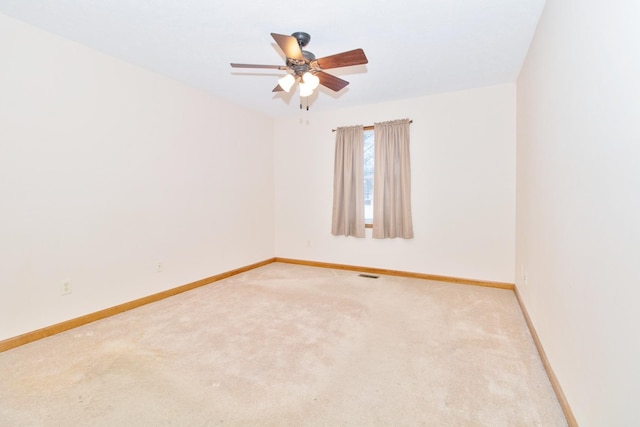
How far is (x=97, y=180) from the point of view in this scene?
2715 millimetres

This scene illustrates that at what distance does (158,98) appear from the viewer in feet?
10.6

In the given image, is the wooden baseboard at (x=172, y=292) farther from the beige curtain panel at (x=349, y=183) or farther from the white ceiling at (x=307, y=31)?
the white ceiling at (x=307, y=31)

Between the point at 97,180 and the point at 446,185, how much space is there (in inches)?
154

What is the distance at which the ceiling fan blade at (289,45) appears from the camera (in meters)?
1.91

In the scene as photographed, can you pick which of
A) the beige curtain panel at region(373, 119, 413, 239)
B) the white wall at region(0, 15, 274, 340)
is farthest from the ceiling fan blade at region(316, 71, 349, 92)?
the white wall at region(0, 15, 274, 340)

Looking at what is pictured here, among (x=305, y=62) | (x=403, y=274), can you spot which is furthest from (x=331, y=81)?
(x=403, y=274)

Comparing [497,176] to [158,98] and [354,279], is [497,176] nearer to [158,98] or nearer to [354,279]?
[354,279]

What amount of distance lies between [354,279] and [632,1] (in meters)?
3.47

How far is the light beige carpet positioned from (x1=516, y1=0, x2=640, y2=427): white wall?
0.41 meters

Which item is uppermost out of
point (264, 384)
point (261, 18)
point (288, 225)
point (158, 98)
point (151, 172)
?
point (261, 18)

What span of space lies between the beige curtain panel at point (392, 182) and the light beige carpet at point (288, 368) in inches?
49.8

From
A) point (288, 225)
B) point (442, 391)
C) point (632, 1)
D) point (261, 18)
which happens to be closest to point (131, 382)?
point (442, 391)

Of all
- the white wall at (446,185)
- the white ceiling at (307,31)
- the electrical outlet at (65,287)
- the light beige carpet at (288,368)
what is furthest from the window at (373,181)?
the electrical outlet at (65,287)

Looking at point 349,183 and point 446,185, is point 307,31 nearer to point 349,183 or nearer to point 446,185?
point 349,183
